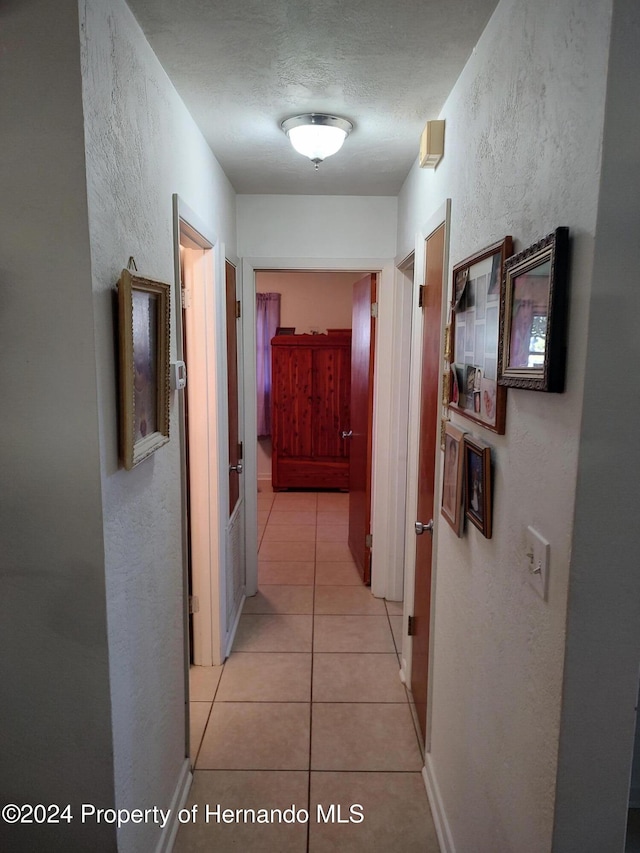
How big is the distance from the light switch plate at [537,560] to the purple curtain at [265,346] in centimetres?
486

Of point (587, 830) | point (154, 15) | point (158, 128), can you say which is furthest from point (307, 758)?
point (154, 15)

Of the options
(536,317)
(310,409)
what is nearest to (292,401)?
(310,409)

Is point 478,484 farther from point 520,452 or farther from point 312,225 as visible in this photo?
point 312,225

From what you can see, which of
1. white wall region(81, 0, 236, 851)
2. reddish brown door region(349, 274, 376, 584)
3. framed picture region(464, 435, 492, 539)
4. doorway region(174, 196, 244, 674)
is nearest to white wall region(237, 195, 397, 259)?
reddish brown door region(349, 274, 376, 584)

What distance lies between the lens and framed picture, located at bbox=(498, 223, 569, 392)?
93 centimetres

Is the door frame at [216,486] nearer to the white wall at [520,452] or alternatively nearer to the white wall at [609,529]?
the white wall at [520,452]

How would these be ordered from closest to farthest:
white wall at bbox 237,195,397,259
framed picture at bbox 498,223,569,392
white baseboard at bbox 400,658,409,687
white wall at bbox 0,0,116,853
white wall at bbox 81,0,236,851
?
framed picture at bbox 498,223,569,392
white wall at bbox 0,0,116,853
white wall at bbox 81,0,236,851
white baseboard at bbox 400,658,409,687
white wall at bbox 237,195,397,259

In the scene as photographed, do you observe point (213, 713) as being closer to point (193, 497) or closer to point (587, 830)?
point (193, 497)

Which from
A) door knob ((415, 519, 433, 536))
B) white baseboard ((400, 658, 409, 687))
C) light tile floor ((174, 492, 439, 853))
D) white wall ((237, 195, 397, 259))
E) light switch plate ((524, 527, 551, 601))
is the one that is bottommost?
light tile floor ((174, 492, 439, 853))

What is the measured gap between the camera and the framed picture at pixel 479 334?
128cm

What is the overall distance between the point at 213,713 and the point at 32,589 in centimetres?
146

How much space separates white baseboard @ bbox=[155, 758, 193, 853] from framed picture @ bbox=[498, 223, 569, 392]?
1694 millimetres

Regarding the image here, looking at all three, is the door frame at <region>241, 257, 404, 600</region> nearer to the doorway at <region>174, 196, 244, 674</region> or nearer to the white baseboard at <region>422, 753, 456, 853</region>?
the doorway at <region>174, 196, 244, 674</region>

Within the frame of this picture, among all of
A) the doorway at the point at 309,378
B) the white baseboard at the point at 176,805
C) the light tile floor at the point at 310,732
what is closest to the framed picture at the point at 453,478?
the light tile floor at the point at 310,732
